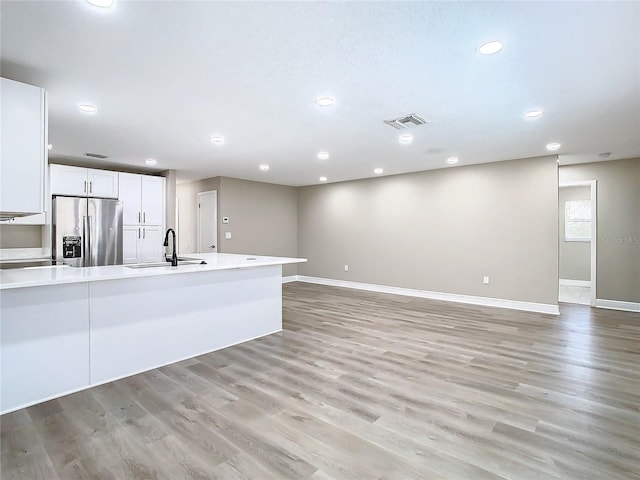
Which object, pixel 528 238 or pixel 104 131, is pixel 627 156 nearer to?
pixel 528 238

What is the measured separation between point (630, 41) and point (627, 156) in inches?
177

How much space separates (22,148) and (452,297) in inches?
248

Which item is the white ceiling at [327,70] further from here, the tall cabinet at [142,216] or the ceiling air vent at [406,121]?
the tall cabinet at [142,216]

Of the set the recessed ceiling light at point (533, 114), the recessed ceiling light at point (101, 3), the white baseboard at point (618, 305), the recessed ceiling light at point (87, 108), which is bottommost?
the white baseboard at point (618, 305)

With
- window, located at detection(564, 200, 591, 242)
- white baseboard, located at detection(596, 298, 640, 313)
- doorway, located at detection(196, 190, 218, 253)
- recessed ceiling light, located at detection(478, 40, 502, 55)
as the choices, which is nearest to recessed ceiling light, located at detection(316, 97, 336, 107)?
recessed ceiling light, located at detection(478, 40, 502, 55)

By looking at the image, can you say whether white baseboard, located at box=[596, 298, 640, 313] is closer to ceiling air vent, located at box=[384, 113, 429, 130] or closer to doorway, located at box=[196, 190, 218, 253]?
ceiling air vent, located at box=[384, 113, 429, 130]

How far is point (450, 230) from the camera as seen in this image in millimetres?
6391

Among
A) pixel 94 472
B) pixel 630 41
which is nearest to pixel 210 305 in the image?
pixel 94 472

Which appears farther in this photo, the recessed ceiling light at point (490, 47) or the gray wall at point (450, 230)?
the gray wall at point (450, 230)

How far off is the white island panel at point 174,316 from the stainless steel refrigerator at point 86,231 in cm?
290

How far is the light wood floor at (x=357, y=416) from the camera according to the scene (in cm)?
184

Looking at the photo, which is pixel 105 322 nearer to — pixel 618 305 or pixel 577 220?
pixel 618 305

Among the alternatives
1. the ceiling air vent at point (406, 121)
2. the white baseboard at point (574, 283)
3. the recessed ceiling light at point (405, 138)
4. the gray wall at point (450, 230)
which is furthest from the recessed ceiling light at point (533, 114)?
the white baseboard at point (574, 283)

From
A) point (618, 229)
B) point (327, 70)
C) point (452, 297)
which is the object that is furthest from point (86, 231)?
point (618, 229)
